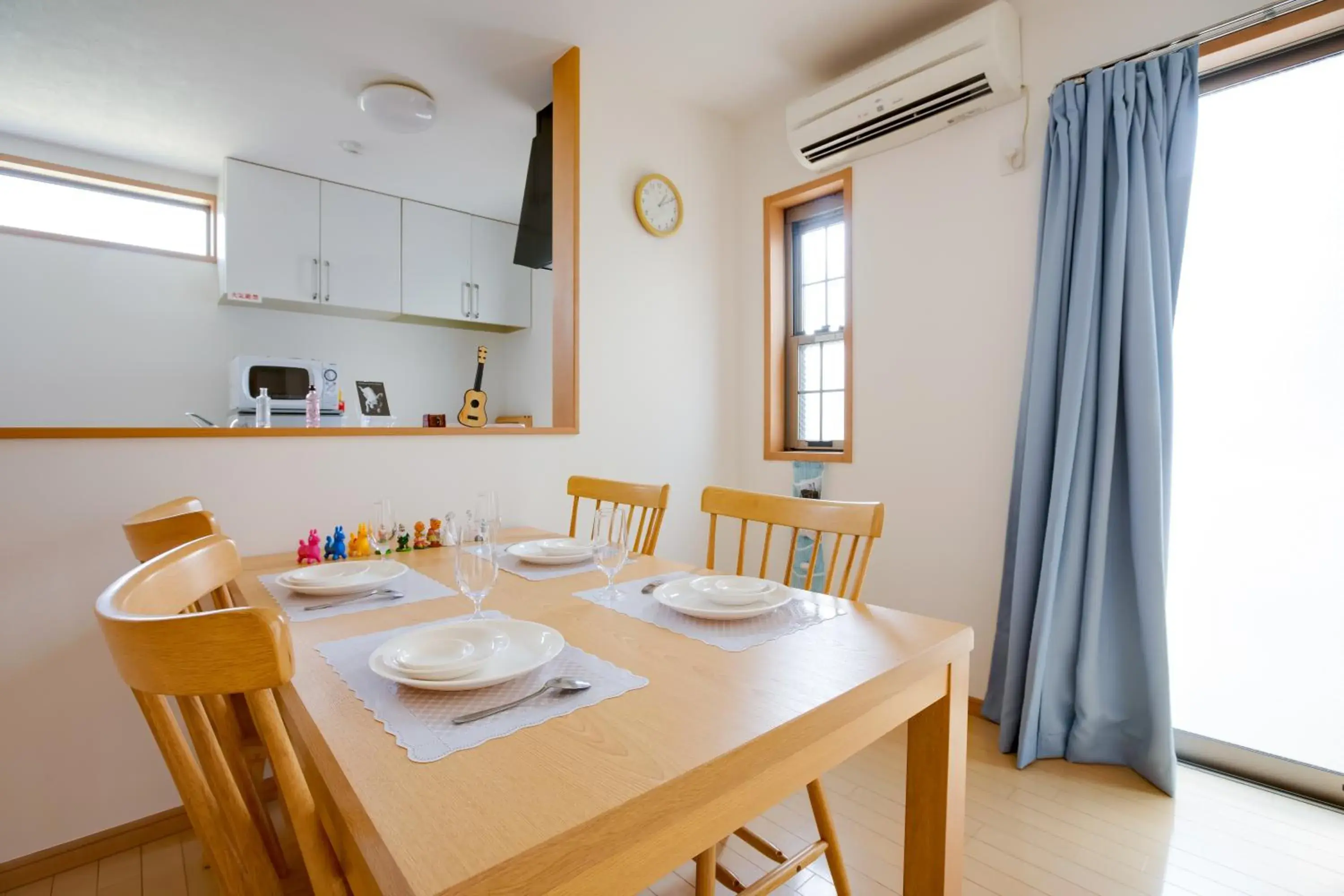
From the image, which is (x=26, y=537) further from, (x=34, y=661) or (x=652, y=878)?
(x=652, y=878)

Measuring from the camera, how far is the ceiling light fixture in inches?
105

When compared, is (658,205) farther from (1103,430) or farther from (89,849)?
(89,849)

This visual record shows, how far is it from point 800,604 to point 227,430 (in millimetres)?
1653

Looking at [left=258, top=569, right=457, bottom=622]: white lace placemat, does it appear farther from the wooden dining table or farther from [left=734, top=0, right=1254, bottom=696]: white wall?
[left=734, top=0, right=1254, bottom=696]: white wall

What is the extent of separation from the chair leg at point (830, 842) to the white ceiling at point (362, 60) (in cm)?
257

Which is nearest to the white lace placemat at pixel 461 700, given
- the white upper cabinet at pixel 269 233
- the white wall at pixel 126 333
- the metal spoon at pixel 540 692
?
the metal spoon at pixel 540 692

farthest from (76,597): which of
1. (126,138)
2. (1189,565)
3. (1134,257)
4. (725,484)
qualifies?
(1189,565)

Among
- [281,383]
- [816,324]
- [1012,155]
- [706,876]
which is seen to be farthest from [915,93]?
[281,383]

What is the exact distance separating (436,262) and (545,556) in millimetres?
3188

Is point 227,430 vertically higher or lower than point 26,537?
higher

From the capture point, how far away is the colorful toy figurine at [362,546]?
1654 mm

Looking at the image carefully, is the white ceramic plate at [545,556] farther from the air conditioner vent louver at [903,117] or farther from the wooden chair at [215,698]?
the air conditioner vent louver at [903,117]

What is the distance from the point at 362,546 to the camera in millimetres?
1654

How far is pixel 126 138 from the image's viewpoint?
10.5ft
